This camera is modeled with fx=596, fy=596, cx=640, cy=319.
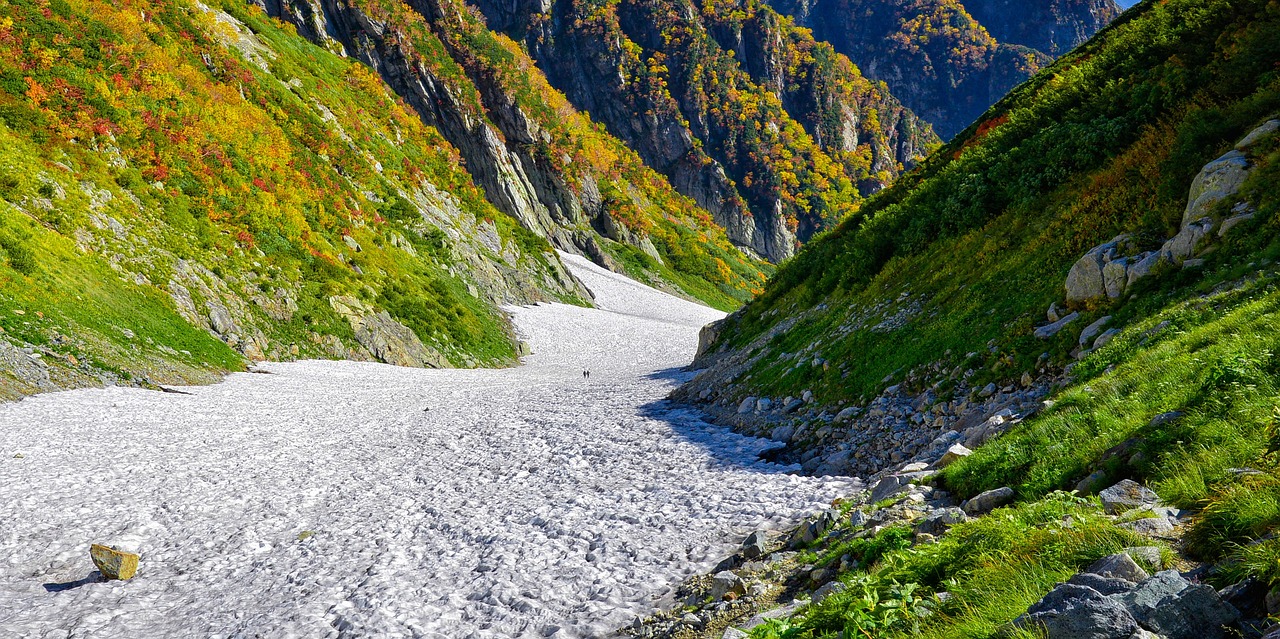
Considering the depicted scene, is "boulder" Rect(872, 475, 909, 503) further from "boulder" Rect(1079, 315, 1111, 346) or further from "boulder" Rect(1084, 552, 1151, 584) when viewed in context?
"boulder" Rect(1084, 552, 1151, 584)

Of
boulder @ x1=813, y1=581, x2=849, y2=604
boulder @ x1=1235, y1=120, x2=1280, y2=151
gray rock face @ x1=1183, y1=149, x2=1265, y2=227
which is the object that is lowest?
boulder @ x1=813, y1=581, x2=849, y2=604

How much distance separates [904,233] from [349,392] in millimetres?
23212

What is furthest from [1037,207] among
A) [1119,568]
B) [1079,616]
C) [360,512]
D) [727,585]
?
[360,512]

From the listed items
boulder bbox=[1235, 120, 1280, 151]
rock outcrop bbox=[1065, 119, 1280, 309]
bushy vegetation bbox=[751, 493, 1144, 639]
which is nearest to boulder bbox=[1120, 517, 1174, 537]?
bushy vegetation bbox=[751, 493, 1144, 639]

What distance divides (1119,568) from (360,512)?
12.3 metres

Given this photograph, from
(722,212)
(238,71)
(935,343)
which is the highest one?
(722,212)

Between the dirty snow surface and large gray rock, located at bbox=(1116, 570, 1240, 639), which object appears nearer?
large gray rock, located at bbox=(1116, 570, 1240, 639)

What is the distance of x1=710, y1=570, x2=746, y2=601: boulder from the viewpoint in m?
7.00

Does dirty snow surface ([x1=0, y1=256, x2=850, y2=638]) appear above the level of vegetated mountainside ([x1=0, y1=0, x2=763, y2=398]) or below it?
below

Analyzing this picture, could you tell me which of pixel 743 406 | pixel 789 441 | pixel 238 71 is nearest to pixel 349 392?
pixel 743 406

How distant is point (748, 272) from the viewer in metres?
157

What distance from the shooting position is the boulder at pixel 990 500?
6.54 m

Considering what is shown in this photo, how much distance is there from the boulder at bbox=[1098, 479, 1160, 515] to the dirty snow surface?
16.7 ft

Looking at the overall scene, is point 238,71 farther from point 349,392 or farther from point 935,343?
point 935,343
